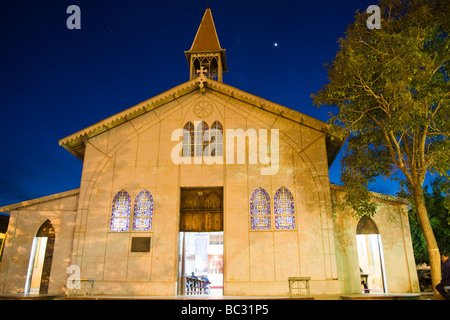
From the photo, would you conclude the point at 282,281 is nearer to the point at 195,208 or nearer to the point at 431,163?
the point at 195,208

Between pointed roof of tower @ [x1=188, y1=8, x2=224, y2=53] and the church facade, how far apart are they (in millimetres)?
5020

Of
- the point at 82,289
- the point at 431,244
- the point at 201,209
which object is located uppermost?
the point at 201,209

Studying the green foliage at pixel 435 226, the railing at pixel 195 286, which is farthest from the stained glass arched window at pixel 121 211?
the green foliage at pixel 435 226

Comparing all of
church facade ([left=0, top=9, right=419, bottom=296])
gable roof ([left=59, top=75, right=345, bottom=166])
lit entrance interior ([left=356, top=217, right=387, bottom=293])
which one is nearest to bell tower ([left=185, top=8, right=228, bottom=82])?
gable roof ([left=59, top=75, right=345, bottom=166])

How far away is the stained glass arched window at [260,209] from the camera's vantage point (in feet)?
50.6

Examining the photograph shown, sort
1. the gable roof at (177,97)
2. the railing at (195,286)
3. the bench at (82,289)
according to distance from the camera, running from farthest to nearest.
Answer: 1. the railing at (195,286)
2. the gable roof at (177,97)
3. the bench at (82,289)

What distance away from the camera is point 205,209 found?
16578 millimetres

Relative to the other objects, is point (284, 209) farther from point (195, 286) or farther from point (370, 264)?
point (370, 264)

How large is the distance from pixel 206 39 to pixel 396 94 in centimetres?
1364

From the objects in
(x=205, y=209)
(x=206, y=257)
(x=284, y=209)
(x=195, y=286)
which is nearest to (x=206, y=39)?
(x=205, y=209)

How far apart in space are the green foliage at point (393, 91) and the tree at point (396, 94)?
29 millimetres

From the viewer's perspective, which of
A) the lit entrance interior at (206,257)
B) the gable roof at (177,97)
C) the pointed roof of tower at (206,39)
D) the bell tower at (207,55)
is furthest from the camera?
the lit entrance interior at (206,257)

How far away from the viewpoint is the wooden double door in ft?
53.5

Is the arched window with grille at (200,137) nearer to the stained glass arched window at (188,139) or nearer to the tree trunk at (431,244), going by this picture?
the stained glass arched window at (188,139)
